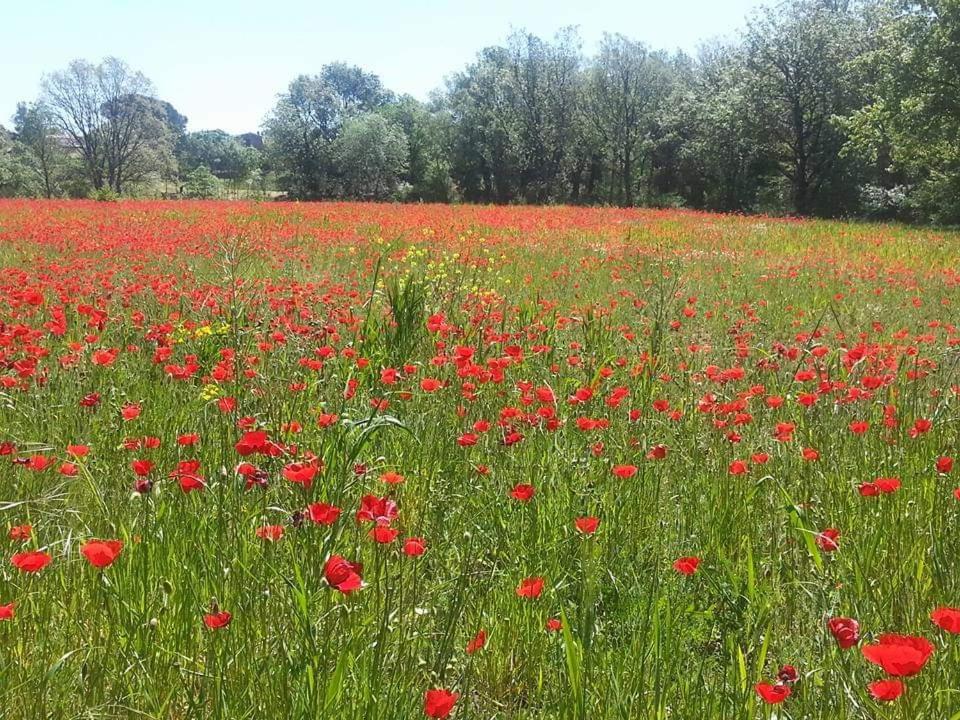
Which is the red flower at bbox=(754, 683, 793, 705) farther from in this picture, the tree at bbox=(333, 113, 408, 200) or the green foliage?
the green foliage

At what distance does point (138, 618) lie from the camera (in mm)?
1584

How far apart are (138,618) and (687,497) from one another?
184 centimetres

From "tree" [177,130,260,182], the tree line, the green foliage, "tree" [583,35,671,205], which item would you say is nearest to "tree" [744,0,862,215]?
the tree line

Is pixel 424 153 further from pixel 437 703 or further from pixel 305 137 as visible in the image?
pixel 437 703

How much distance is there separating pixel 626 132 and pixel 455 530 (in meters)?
42.5

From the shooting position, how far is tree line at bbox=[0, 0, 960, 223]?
2616 cm

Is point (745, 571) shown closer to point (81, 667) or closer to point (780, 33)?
point (81, 667)

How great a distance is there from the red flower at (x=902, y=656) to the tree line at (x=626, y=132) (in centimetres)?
2440

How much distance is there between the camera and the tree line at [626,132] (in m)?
26.2

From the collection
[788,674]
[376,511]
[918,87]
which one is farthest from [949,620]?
[918,87]

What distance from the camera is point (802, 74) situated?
28844 mm

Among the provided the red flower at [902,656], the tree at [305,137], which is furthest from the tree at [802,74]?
the red flower at [902,656]

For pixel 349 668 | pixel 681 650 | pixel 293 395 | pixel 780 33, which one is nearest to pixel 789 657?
pixel 681 650

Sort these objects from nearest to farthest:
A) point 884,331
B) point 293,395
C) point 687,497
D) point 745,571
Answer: point 745,571 < point 687,497 < point 293,395 < point 884,331
